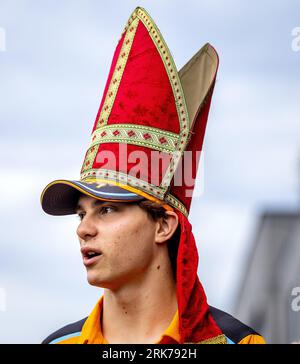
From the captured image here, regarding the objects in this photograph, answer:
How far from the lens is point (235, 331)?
6055 mm

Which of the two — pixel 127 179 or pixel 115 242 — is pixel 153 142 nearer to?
pixel 127 179

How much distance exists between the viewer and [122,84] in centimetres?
629

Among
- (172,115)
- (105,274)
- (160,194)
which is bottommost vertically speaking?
(105,274)

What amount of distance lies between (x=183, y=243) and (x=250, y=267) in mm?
23114

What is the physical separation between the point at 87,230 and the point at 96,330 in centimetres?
58

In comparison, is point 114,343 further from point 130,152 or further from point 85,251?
point 130,152

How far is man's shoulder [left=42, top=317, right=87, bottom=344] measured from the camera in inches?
247

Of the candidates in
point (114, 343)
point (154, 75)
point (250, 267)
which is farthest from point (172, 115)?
point (250, 267)

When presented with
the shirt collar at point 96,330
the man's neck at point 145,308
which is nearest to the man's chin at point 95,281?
the man's neck at point 145,308

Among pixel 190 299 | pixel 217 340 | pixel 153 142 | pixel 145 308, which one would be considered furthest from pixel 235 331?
pixel 153 142

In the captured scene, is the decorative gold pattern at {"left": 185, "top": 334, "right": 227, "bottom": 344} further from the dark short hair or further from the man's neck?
the dark short hair

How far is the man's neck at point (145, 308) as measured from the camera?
19.7ft
